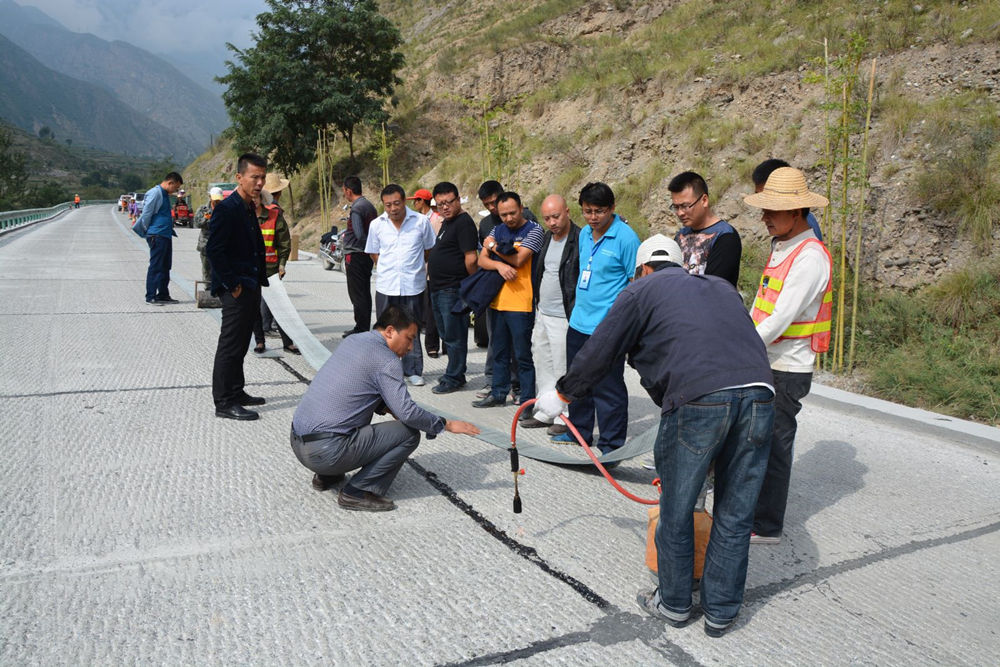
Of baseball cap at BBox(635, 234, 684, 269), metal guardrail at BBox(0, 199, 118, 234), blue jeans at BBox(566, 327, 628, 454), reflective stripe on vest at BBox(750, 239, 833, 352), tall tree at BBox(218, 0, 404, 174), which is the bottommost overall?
blue jeans at BBox(566, 327, 628, 454)

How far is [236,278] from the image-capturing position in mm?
5828

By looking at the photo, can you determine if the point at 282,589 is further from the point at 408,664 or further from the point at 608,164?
the point at 608,164

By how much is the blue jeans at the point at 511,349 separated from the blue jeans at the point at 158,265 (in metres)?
6.94

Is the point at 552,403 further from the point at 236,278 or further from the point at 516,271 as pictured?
the point at 236,278

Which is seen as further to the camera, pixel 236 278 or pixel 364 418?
pixel 236 278

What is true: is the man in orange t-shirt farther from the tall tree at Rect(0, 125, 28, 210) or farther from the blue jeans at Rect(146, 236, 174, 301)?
the tall tree at Rect(0, 125, 28, 210)

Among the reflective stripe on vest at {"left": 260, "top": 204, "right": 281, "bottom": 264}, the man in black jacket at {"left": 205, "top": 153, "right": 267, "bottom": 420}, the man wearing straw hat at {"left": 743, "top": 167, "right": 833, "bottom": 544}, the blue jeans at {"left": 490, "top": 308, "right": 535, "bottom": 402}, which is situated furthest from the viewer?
the reflective stripe on vest at {"left": 260, "top": 204, "right": 281, "bottom": 264}

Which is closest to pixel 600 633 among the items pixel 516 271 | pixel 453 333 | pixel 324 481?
pixel 324 481

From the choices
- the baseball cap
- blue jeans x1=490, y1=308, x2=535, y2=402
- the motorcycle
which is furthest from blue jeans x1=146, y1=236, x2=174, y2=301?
the baseball cap

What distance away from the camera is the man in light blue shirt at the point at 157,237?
11219mm

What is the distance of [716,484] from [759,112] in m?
12.8

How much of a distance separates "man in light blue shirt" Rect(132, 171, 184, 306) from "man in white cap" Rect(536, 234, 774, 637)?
32.1 feet

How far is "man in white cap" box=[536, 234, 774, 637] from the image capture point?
2959 millimetres

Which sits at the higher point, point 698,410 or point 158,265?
point 158,265
